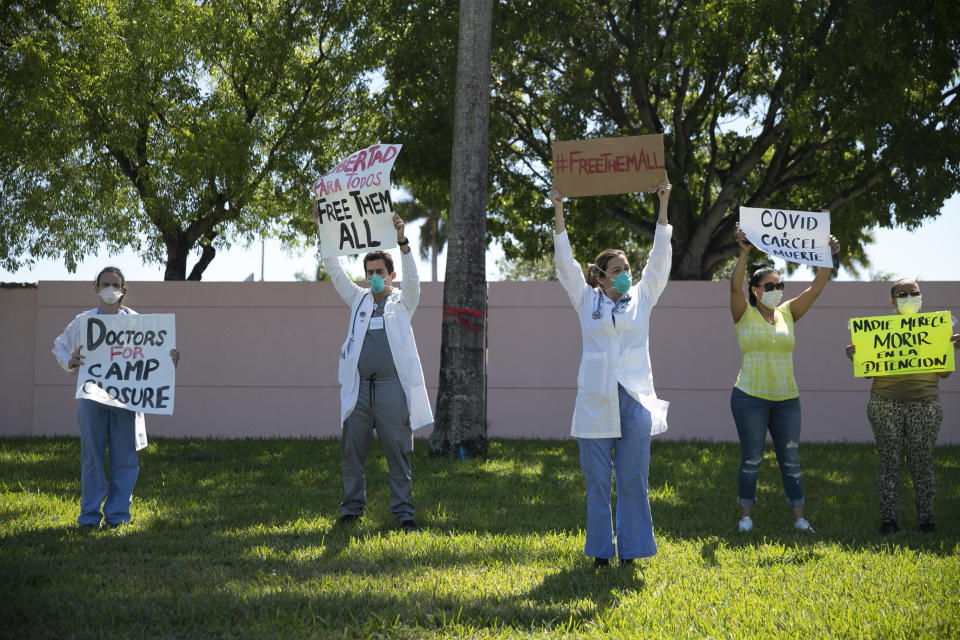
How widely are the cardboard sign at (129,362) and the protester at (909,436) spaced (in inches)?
219

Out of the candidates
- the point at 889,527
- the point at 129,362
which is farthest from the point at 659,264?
the point at 129,362

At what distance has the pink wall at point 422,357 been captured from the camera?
12367mm

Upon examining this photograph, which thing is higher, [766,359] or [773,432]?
[766,359]

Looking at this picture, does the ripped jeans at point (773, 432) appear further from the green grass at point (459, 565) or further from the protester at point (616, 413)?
the protester at point (616, 413)

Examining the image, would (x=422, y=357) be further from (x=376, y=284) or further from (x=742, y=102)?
(x=742, y=102)

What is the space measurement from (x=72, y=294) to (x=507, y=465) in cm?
788

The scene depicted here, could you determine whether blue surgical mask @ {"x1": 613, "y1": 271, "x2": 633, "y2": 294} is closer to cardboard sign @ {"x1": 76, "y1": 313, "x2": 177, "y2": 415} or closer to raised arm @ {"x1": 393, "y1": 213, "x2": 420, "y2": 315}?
raised arm @ {"x1": 393, "y1": 213, "x2": 420, "y2": 315}

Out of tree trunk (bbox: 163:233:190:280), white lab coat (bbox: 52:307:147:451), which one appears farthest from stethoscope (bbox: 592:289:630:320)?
tree trunk (bbox: 163:233:190:280)

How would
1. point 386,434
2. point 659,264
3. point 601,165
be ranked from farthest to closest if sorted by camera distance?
point 386,434 → point 601,165 → point 659,264

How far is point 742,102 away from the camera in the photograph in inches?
648

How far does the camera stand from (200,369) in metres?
13.2

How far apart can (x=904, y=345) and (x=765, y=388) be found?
3.75ft

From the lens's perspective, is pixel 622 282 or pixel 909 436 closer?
pixel 622 282

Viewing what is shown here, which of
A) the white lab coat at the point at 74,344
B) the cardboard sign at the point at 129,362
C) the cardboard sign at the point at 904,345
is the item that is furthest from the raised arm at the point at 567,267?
the white lab coat at the point at 74,344
